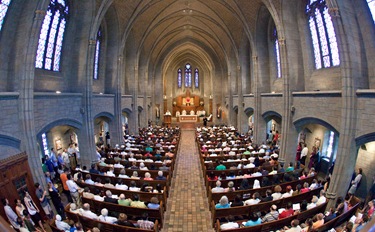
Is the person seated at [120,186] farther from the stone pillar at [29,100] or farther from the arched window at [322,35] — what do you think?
the arched window at [322,35]

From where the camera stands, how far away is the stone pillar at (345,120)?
8625mm

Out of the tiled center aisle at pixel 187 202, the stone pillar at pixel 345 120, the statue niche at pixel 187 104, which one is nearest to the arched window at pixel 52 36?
the tiled center aisle at pixel 187 202

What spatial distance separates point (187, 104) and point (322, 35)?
114 ft

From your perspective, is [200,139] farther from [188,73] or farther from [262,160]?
[188,73]

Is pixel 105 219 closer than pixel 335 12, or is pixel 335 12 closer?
pixel 105 219

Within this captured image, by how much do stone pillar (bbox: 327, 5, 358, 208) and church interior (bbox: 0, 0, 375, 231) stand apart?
0.04 meters

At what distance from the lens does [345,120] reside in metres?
8.77

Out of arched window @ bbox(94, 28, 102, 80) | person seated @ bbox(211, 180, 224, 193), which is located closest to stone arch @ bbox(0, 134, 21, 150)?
person seated @ bbox(211, 180, 224, 193)

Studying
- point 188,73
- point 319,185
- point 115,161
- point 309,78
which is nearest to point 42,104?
point 115,161

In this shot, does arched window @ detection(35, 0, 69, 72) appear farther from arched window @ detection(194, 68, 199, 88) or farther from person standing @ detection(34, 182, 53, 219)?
arched window @ detection(194, 68, 199, 88)

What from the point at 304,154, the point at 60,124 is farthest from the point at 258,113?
the point at 60,124

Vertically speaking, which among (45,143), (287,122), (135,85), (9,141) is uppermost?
(135,85)

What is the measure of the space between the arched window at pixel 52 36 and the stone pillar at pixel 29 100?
3009mm

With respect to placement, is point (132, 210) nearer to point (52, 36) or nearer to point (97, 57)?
point (52, 36)
